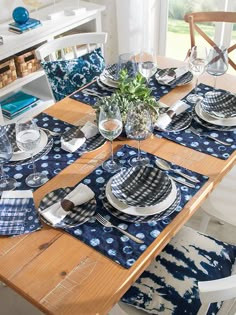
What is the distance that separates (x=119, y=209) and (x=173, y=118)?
513mm

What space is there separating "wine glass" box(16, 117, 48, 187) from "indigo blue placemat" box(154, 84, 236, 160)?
0.43 meters

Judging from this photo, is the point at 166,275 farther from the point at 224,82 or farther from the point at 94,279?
the point at 224,82

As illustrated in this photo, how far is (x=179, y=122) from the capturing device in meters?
1.55

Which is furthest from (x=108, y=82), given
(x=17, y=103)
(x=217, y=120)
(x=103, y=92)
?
(x=17, y=103)

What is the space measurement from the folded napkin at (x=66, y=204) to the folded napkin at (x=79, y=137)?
0.23 m

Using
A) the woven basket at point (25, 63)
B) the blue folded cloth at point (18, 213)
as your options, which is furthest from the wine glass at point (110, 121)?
the woven basket at point (25, 63)

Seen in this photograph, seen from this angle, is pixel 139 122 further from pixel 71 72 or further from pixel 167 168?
pixel 71 72

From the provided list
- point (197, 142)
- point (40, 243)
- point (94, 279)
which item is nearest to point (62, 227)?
point (40, 243)

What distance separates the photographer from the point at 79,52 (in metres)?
2.73

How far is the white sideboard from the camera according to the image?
2373 millimetres

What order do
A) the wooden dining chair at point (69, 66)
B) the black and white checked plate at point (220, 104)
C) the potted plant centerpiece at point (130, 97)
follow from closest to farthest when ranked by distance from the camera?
the potted plant centerpiece at point (130, 97) → the black and white checked plate at point (220, 104) → the wooden dining chair at point (69, 66)

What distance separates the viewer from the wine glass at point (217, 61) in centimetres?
163

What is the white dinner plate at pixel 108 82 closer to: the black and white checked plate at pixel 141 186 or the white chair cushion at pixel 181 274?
the black and white checked plate at pixel 141 186

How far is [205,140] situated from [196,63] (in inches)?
14.7
